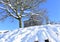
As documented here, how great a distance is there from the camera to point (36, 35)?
10.6 feet

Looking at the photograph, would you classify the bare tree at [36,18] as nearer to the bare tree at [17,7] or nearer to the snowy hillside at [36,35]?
the bare tree at [17,7]

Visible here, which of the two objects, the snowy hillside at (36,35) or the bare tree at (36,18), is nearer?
the snowy hillside at (36,35)

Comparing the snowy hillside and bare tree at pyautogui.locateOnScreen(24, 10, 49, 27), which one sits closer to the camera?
the snowy hillside

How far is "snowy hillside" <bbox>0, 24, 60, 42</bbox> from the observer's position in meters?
3.12

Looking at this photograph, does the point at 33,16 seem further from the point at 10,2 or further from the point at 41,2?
the point at 10,2

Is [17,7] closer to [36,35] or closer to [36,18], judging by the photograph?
[36,18]

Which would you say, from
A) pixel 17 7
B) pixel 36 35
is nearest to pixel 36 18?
pixel 17 7

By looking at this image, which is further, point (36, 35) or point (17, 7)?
point (17, 7)

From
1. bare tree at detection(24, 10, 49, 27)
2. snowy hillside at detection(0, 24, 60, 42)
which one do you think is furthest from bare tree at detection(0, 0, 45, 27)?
snowy hillside at detection(0, 24, 60, 42)

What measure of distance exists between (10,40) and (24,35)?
0.25 m

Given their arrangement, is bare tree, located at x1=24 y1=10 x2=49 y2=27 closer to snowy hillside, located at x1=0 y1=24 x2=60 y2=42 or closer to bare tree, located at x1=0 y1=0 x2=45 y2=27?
bare tree, located at x1=0 y1=0 x2=45 y2=27

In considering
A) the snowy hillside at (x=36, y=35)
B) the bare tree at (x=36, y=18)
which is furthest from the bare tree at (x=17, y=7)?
the snowy hillside at (x=36, y=35)

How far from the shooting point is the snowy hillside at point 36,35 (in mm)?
3125

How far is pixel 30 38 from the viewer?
10.5ft
